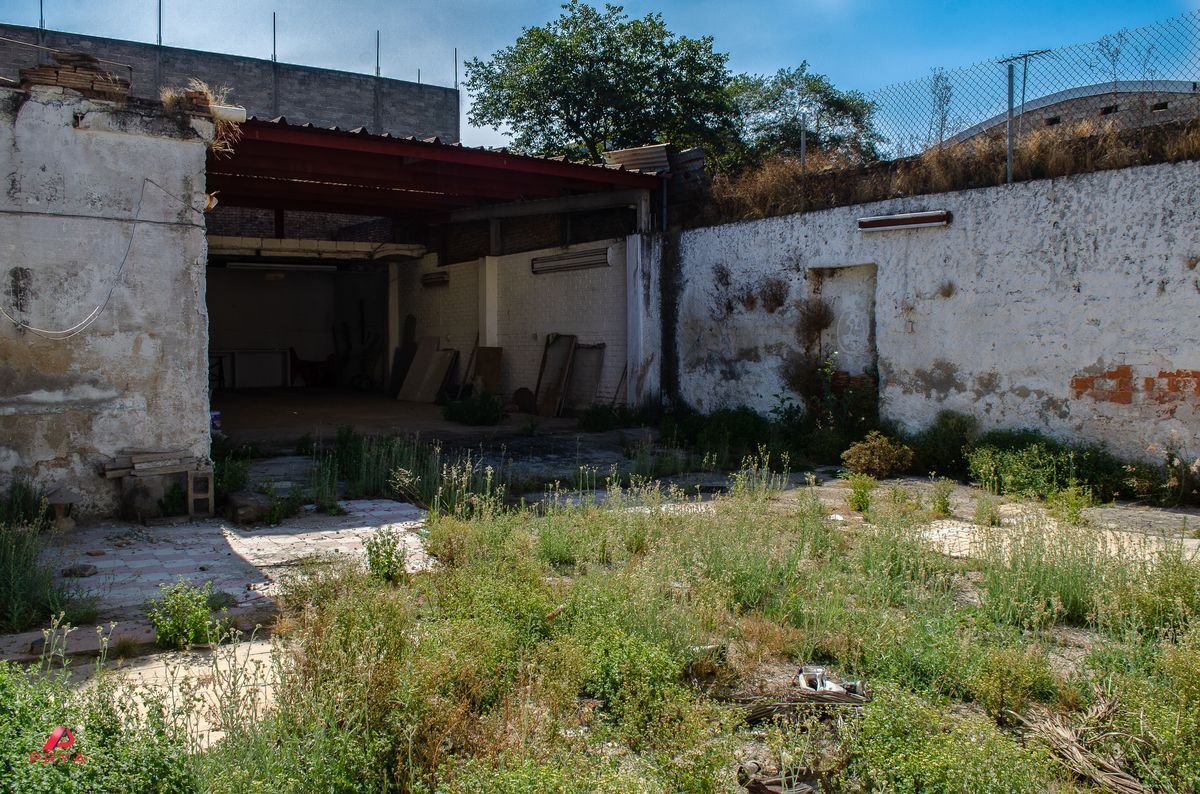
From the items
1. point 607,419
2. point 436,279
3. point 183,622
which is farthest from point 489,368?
Answer: point 183,622

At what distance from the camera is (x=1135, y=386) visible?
817 cm

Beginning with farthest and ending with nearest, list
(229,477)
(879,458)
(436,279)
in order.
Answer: (436,279)
(879,458)
(229,477)

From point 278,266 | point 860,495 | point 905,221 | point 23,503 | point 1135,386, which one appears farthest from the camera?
point 278,266

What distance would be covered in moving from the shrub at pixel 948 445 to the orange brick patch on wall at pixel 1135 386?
1151 millimetres

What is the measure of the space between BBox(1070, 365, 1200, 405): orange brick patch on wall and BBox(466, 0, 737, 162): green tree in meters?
14.2

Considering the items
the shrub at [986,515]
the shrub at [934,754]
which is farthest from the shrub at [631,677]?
the shrub at [986,515]

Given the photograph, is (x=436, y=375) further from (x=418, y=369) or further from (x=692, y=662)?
(x=692, y=662)

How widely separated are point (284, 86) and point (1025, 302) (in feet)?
64.4

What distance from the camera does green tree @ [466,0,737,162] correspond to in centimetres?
2136

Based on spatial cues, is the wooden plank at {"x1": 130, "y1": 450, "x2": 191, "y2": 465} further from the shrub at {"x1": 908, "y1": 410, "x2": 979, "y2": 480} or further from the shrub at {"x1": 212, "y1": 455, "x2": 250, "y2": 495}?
the shrub at {"x1": 908, "y1": 410, "x2": 979, "y2": 480}

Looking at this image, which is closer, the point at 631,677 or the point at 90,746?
the point at 90,746

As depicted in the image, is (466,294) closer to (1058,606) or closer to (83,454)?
(83,454)

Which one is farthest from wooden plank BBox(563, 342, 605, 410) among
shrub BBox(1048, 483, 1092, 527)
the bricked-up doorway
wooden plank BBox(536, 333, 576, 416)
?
shrub BBox(1048, 483, 1092, 527)

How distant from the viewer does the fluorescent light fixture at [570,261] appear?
13802mm
